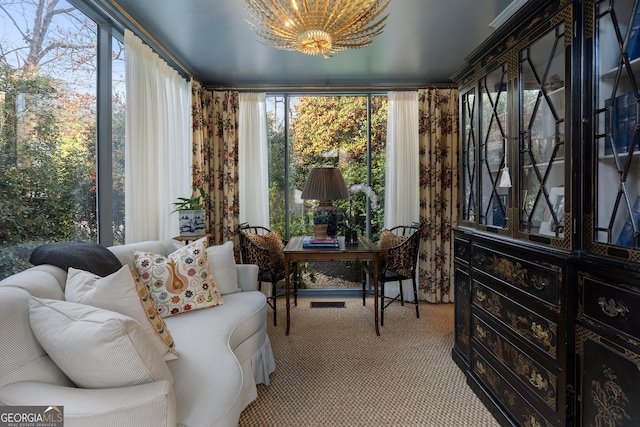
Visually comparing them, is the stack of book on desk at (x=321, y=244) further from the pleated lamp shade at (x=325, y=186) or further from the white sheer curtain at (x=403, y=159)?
the white sheer curtain at (x=403, y=159)

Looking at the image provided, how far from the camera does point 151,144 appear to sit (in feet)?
8.68

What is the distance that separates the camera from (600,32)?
1240 millimetres

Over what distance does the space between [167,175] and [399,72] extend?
271 centimetres

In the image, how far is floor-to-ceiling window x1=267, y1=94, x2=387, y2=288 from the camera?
3947mm

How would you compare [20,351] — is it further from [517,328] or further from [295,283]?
[295,283]

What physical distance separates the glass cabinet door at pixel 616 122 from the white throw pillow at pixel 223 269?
7.04 feet

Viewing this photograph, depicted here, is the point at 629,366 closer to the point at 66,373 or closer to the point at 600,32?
the point at 600,32

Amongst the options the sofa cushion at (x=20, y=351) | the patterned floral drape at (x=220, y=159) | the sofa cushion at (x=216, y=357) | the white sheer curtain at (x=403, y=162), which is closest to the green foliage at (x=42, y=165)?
the sofa cushion at (x=20, y=351)

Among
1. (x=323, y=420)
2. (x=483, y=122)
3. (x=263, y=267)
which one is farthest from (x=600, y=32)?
(x=263, y=267)

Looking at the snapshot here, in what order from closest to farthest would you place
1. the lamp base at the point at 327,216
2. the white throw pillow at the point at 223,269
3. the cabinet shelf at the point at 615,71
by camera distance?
the cabinet shelf at the point at 615,71
the white throw pillow at the point at 223,269
the lamp base at the point at 327,216

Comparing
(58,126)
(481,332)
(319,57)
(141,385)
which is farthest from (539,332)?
(58,126)

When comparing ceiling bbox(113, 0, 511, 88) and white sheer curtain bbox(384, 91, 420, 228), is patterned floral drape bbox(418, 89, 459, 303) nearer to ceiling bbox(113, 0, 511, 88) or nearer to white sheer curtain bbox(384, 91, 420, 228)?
white sheer curtain bbox(384, 91, 420, 228)

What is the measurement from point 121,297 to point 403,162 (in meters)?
3.26

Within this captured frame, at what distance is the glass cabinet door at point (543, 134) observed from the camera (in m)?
1.42
